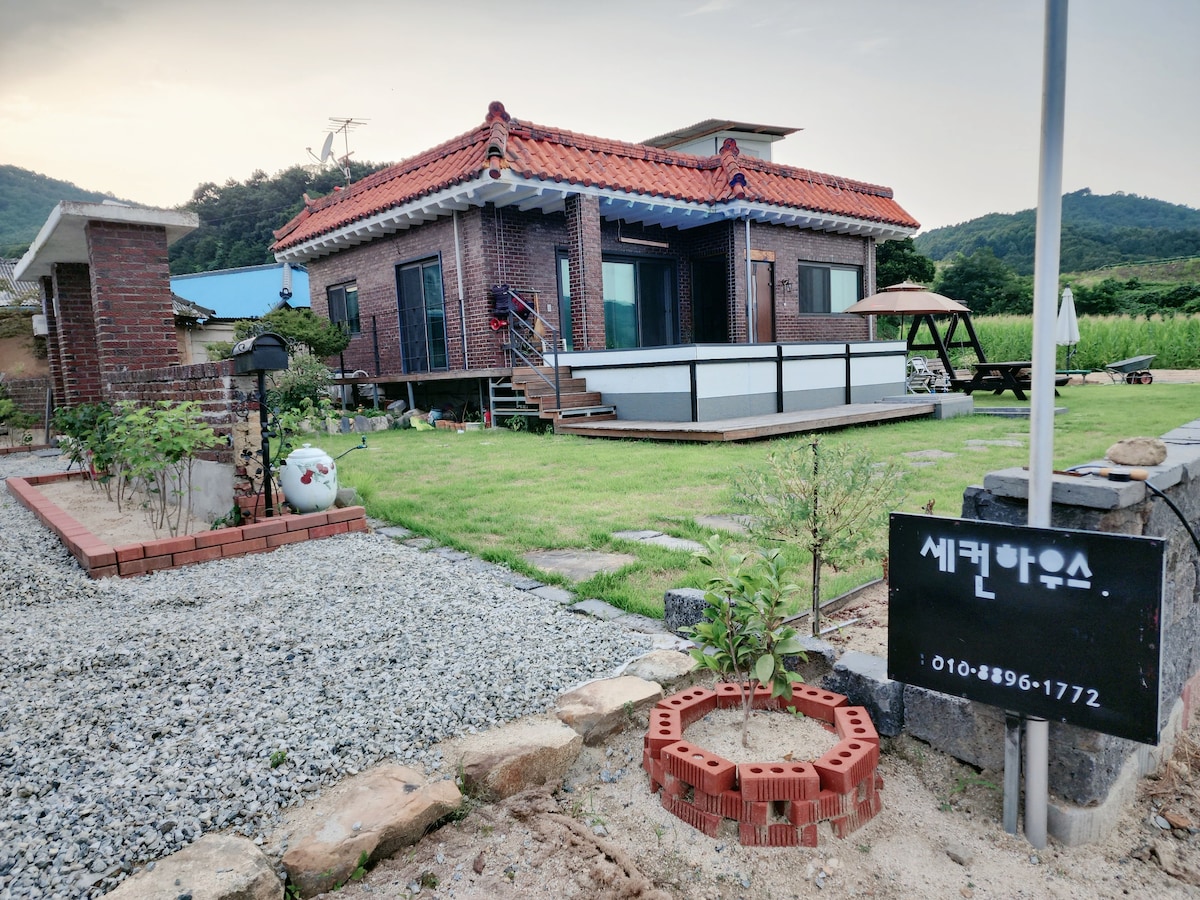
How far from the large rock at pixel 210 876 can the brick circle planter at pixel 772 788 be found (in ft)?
3.21

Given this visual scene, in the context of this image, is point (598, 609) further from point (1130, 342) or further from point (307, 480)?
point (1130, 342)

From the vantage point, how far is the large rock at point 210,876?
1532 mm

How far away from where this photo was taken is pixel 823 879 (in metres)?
1.72

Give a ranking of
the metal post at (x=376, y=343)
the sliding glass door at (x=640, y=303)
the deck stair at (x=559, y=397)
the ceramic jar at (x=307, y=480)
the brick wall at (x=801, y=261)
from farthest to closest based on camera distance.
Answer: the brick wall at (x=801, y=261) < the metal post at (x=376, y=343) < the sliding glass door at (x=640, y=303) < the deck stair at (x=559, y=397) < the ceramic jar at (x=307, y=480)

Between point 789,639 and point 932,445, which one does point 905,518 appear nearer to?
point 789,639

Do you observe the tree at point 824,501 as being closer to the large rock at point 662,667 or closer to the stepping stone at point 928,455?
the large rock at point 662,667

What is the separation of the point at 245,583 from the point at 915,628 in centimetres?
336

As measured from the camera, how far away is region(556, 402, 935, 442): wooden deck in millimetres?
8938

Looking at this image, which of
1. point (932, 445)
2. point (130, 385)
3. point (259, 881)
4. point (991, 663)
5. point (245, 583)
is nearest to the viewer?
point (259, 881)

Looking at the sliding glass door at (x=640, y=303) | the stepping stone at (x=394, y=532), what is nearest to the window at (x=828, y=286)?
the sliding glass door at (x=640, y=303)

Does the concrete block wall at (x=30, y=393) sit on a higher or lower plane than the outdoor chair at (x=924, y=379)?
higher

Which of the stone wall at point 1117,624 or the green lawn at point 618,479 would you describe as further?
the green lawn at point 618,479

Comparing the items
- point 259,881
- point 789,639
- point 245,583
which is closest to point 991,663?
point 789,639

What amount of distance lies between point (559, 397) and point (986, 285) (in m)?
29.2
